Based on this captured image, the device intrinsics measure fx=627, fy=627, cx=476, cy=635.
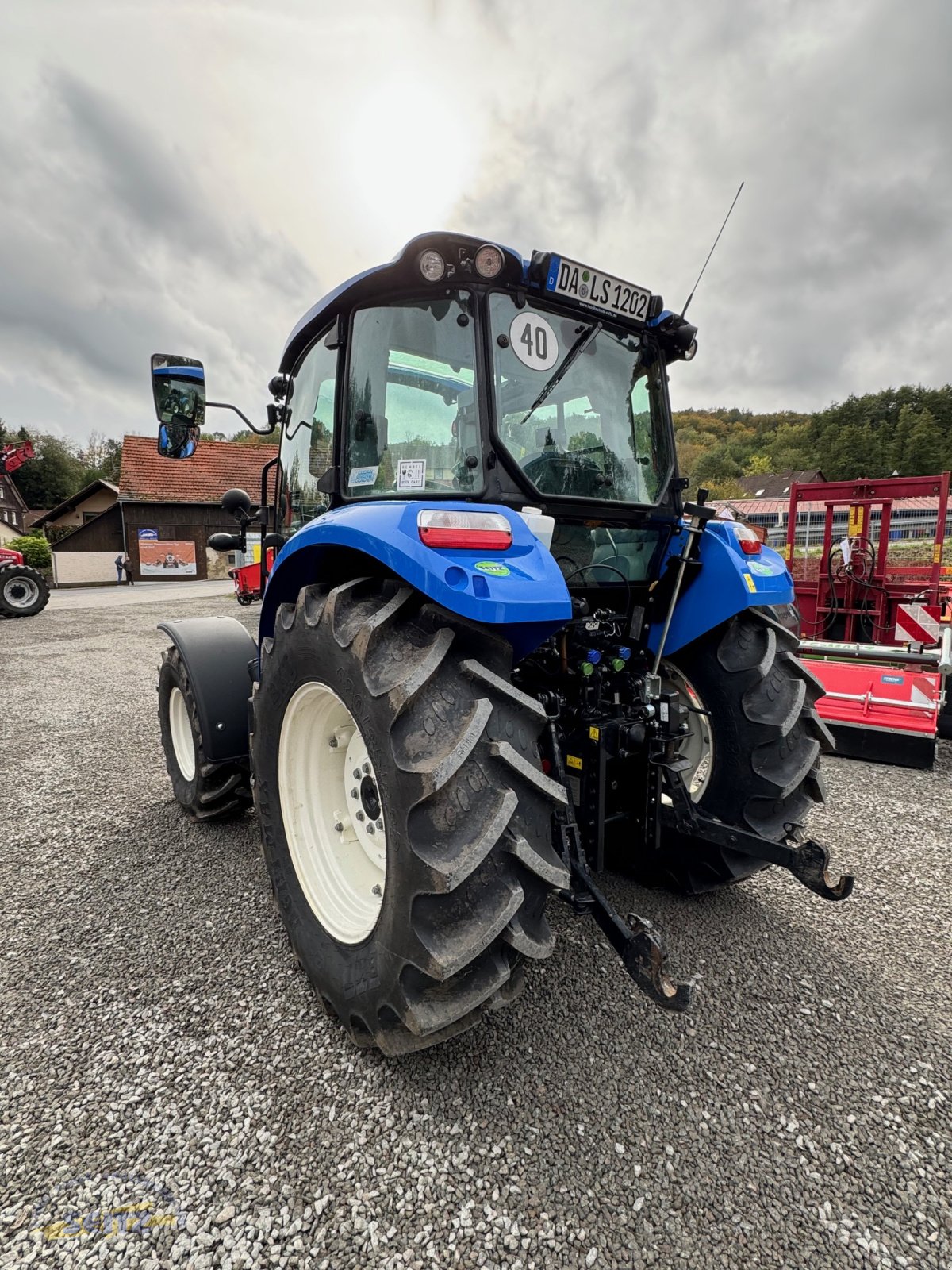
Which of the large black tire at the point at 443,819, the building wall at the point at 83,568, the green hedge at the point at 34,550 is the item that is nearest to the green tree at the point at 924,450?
the building wall at the point at 83,568

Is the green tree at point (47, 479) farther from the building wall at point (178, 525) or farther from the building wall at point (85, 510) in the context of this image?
the building wall at point (178, 525)

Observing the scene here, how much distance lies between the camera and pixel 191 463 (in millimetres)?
29266

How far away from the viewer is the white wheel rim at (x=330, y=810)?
1.95 m

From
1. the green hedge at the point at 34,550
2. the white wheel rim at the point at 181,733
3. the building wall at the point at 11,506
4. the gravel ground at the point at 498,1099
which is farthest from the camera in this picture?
the building wall at the point at 11,506

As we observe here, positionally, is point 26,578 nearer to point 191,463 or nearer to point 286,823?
point 286,823

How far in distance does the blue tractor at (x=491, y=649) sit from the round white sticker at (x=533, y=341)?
0.01m

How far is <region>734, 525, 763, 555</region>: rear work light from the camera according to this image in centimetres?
242

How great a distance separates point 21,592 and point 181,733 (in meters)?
12.3

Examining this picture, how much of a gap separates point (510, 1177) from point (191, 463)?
3224 cm

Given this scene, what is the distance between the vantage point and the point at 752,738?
7.29 feet

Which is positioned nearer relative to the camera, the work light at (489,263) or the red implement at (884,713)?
the work light at (489,263)

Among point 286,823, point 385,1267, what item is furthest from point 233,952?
point 385,1267

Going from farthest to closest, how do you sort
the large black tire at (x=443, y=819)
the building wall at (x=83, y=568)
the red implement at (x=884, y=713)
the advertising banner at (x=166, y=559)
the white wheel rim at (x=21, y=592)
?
the advertising banner at (x=166, y=559) → the building wall at (x=83, y=568) → the white wheel rim at (x=21, y=592) → the red implement at (x=884, y=713) → the large black tire at (x=443, y=819)

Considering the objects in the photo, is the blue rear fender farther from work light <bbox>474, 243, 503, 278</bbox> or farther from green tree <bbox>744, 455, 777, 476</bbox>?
green tree <bbox>744, 455, 777, 476</bbox>
